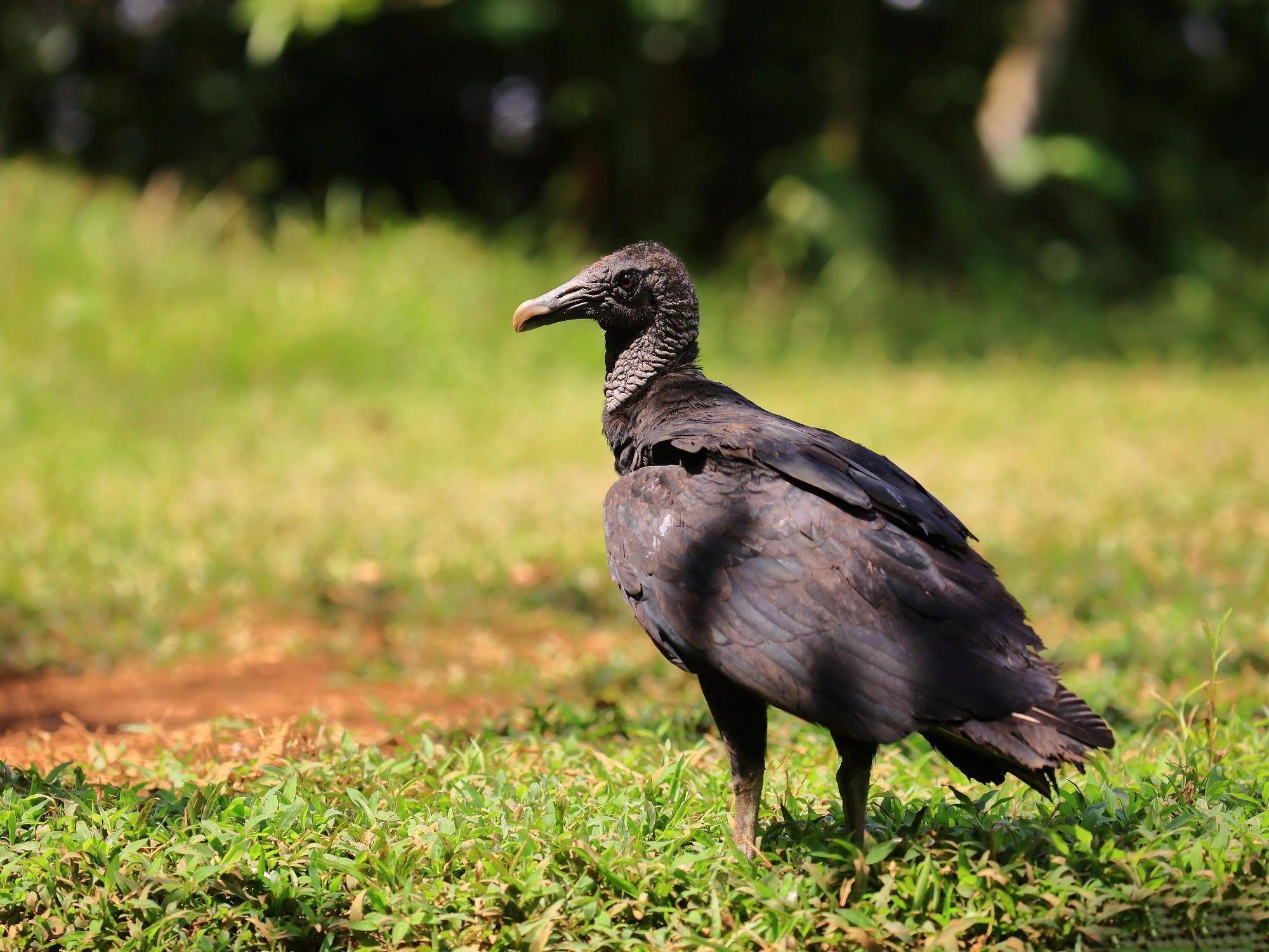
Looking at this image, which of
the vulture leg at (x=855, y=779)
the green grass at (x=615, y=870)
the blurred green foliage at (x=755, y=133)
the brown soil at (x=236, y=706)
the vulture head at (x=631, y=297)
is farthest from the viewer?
the blurred green foliage at (x=755, y=133)

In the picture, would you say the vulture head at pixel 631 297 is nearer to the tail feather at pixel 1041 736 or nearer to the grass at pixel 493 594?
the grass at pixel 493 594

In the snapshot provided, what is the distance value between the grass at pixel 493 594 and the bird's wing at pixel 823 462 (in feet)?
1.87

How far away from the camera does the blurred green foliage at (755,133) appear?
11.1m

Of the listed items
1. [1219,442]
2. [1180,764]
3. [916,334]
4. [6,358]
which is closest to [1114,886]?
[1180,764]

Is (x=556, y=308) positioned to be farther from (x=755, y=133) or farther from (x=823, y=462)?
(x=755, y=133)

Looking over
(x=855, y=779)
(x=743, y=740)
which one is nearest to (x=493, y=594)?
(x=743, y=740)

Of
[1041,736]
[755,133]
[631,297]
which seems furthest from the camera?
[755,133]

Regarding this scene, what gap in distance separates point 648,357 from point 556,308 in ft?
0.80

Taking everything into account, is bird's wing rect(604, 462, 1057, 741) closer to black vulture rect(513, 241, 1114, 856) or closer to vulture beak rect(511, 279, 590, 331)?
black vulture rect(513, 241, 1114, 856)

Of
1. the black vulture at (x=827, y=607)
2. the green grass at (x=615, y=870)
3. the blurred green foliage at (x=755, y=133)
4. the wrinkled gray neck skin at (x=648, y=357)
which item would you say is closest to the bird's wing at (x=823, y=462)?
the black vulture at (x=827, y=607)

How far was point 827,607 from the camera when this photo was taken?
227 cm

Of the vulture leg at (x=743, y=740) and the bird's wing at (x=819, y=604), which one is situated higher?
the bird's wing at (x=819, y=604)

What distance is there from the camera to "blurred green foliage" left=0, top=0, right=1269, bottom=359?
36.4ft

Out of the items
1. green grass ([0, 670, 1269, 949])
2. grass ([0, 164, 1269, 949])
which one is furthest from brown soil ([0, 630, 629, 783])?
green grass ([0, 670, 1269, 949])
